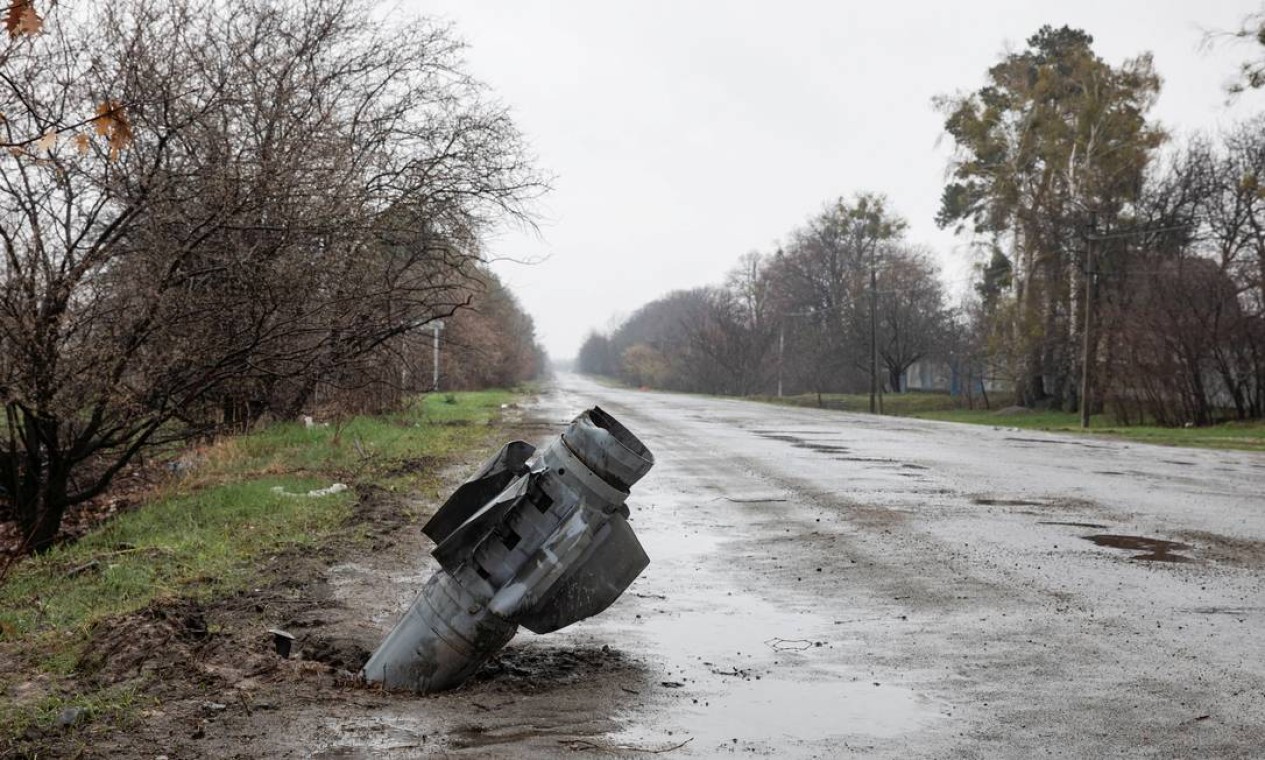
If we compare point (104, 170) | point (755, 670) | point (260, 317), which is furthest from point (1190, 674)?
point (104, 170)

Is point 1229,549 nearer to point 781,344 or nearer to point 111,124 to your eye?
point 111,124

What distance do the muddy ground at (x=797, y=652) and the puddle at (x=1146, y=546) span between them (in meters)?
0.03

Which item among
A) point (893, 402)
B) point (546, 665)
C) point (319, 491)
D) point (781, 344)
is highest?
point (781, 344)

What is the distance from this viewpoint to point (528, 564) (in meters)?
4.79

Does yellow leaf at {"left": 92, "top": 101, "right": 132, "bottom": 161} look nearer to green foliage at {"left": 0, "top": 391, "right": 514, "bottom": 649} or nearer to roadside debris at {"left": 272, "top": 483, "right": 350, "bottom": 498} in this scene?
green foliage at {"left": 0, "top": 391, "right": 514, "bottom": 649}

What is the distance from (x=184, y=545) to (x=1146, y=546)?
7049 mm

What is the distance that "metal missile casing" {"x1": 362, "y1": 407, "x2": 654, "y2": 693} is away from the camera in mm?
4746

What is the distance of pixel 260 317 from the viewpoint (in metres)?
10.4

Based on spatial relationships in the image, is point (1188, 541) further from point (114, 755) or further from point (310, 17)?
point (310, 17)

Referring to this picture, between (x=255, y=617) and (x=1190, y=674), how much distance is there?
176 inches

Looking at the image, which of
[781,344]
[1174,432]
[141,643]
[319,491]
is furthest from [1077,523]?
[781,344]

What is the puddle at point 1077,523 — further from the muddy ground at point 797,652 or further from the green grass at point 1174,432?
the green grass at point 1174,432

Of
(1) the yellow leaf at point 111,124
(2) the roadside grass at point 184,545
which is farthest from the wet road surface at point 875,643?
(1) the yellow leaf at point 111,124

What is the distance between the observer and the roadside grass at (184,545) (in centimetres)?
509
